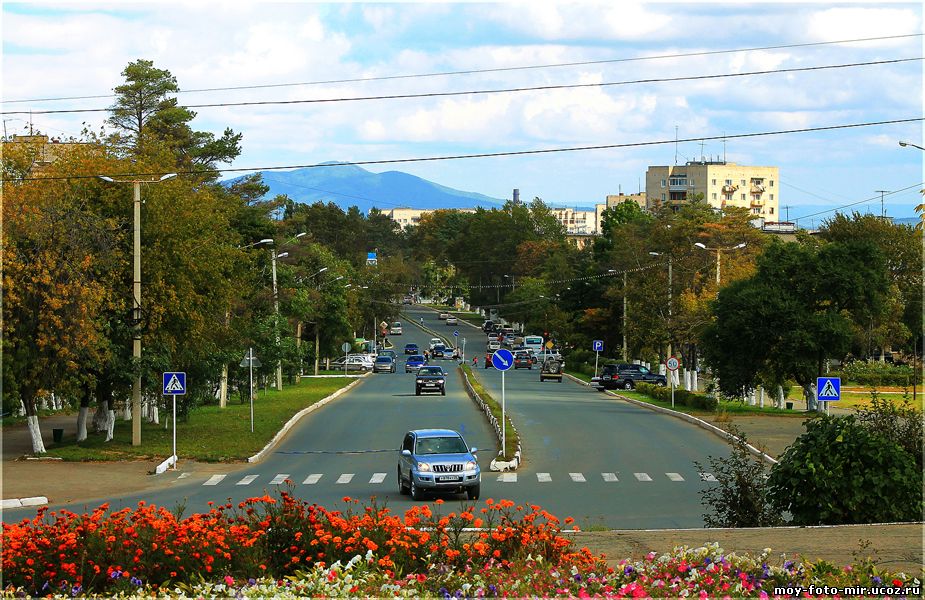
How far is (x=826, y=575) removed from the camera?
11391 mm

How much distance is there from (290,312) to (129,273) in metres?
36.8

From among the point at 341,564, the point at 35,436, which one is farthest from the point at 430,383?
the point at 341,564

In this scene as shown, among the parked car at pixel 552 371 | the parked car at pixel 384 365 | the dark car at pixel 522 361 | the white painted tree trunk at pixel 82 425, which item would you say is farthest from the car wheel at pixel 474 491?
the dark car at pixel 522 361

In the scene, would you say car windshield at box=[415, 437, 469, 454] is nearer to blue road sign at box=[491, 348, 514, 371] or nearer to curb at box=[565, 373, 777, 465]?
curb at box=[565, 373, 777, 465]

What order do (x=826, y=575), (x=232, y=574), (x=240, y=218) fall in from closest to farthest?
(x=826, y=575), (x=232, y=574), (x=240, y=218)

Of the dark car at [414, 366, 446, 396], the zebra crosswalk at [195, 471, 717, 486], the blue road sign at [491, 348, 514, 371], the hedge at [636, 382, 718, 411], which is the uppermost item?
the blue road sign at [491, 348, 514, 371]

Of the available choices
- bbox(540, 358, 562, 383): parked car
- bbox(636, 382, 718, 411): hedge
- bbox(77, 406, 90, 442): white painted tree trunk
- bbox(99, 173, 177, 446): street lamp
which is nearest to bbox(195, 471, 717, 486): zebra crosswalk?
bbox(99, 173, 177, 446): street lamp

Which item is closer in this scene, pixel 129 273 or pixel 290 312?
pixel 129 273

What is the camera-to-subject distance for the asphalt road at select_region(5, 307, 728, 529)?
2544 cm

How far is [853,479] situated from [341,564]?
8161 mm

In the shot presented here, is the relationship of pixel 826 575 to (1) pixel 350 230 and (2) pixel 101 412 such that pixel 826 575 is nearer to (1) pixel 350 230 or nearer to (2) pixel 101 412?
(2) pixel 101 412

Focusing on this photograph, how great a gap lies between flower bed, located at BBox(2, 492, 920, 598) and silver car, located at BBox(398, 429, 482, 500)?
12189 millimetres

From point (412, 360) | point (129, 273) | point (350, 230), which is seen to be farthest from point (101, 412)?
point (350, 230)

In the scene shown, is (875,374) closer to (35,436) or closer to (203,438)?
(203,438)
